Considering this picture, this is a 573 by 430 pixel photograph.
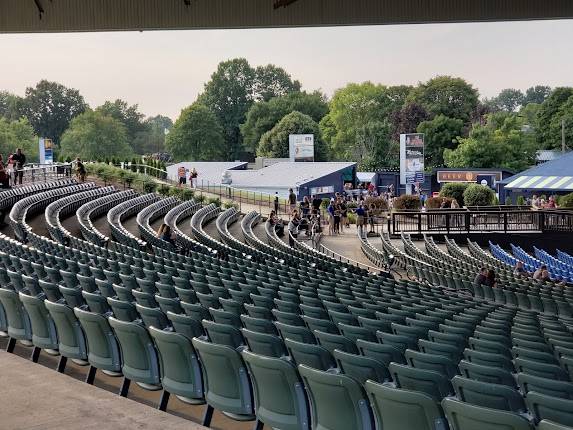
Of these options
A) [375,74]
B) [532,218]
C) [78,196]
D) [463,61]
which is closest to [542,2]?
[532,218]

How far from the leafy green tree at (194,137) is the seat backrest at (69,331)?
9620 centimetres

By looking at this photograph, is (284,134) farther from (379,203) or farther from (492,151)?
(379,203)

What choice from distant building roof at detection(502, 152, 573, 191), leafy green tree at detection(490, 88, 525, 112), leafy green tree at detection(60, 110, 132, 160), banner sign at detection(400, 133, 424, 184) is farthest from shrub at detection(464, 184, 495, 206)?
leafy green tree at detection(490, 88, 525, 112)

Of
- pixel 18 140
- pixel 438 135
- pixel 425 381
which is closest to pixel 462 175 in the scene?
pixel 438 135

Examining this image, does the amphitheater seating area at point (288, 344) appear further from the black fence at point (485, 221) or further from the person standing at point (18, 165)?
the black fence at point (485, 221)

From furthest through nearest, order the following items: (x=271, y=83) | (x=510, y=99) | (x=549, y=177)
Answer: (x=510, y=99) < (x=271, y=83) < (x=549, y=177)

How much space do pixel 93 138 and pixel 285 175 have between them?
43.2 meters

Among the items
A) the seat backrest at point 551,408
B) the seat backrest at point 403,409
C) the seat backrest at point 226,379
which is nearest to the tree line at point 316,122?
the seat backrest at point 226,379

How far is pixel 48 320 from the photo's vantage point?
7234 millimetres

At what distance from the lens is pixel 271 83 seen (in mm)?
119312

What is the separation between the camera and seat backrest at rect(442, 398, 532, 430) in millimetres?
3818

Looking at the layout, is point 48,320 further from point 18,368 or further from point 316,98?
point 316,98

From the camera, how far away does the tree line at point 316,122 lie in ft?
275

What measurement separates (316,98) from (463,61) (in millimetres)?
20459
